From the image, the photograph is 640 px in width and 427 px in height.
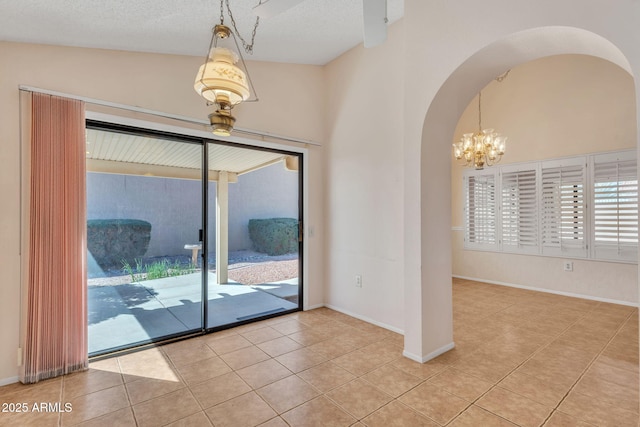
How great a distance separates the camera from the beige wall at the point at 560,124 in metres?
4.12

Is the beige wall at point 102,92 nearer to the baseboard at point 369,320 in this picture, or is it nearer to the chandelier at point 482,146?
the baseboard at point 369,320

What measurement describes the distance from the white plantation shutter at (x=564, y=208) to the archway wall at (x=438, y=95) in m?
3.07

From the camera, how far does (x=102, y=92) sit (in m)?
2.56

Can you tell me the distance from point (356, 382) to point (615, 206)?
4548mm

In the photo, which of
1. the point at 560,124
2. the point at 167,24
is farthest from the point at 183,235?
the point at 560,124

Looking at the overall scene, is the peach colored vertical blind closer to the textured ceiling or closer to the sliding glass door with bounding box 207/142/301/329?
the textured ceiling

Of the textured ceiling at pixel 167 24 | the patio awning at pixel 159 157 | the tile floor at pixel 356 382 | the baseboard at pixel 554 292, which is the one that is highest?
the textured ceiling at pixel 167 24

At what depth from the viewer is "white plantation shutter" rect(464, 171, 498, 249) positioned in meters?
5.46

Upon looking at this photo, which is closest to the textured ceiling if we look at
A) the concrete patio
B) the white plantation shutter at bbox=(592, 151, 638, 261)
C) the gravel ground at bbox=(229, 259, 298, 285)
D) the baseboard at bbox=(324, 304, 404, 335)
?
the concrete patio

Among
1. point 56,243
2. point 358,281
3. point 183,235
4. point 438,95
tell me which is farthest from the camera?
point 358,281

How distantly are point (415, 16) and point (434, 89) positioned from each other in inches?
28.3

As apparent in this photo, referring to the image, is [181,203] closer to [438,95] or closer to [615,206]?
[438,95]

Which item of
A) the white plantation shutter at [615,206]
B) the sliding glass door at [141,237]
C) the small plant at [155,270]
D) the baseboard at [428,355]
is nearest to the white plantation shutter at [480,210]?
the white plantation shutter at [615,206]

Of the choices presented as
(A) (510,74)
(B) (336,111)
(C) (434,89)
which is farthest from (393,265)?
(A) (510,74)
